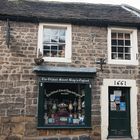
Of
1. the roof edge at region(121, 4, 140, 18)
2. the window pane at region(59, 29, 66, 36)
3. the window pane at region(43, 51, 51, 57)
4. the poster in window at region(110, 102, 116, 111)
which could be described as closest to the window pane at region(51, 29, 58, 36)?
the window pane at region(59, 29, 66, 36)

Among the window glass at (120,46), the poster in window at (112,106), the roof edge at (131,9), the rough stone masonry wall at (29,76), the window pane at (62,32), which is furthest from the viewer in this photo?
the roof edge at (131,9)

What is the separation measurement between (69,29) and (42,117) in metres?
3.51

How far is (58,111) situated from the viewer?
11.8 metres

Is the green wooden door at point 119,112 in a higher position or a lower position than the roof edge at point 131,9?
lower

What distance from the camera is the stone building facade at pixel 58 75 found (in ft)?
36.9

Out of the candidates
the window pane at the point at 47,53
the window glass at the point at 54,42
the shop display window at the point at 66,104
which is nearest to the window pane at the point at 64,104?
the shop display window at the point at 66,104

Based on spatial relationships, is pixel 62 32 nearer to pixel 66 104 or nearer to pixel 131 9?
pixel 66 104

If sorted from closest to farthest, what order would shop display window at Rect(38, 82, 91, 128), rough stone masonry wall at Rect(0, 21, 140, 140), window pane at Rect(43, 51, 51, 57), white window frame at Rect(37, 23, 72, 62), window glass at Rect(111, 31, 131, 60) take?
rough stone masonry wall at Rect(0, 21, 140, 140)
shop display window at Rect(38, 82, 91, 128)
white window frame at Rect(37, 23, 72, 62)
window pane at Rect(43, 51, 51, 57)
window glass at Rect(111, 31, 131, 60)

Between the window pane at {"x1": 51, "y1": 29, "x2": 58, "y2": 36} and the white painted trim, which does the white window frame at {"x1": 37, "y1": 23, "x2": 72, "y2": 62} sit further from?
the white painted trim

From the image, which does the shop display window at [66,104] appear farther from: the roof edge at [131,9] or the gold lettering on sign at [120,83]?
the roof edge at [131,9]

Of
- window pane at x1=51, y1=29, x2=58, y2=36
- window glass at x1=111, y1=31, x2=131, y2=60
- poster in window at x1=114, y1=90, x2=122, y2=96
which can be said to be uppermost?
window pane at x1=51, y1=29, x2=58, y2=36

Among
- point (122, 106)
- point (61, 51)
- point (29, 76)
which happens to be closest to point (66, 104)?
point (29, 76)

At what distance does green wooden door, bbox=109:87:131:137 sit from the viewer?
12.0 metres

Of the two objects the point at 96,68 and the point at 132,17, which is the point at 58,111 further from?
the point at 132,17
